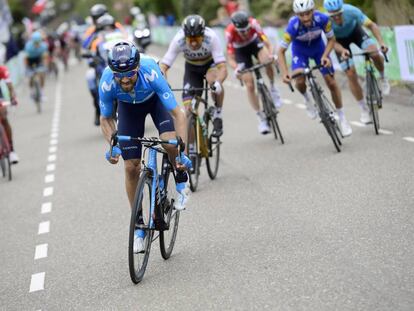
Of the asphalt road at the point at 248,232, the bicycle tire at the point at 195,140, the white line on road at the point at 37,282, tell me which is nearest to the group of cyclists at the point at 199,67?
the bicycle tire at the point at 195,140

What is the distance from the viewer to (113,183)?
12.8 meters

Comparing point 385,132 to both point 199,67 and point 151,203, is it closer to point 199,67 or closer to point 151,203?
point 199,67

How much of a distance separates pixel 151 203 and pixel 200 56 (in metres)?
4.49

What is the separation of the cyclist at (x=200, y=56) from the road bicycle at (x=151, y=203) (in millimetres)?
2930

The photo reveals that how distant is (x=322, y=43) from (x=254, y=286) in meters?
6.64

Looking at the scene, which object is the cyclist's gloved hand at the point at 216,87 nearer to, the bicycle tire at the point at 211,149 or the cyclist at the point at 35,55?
the bicycle tire at the point at 211,149

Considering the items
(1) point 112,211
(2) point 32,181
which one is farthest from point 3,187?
(1) point 112,211

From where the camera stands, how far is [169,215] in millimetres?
7895

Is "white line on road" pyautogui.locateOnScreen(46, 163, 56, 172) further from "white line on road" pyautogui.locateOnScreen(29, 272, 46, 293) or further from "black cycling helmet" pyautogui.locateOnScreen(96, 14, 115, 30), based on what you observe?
"white line on road" pyautogui.locateOnScreen(29, 272, 46, 293)

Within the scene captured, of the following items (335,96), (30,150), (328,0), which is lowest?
(30,150)

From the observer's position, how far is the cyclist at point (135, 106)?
7137mm

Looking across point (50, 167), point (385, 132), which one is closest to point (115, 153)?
point (385, 132)

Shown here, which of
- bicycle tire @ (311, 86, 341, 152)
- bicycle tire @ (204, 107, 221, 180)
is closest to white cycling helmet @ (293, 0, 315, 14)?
bicycle tire @ (311, 86, 341, 152)

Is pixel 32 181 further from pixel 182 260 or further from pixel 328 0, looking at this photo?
pixel 182 260
